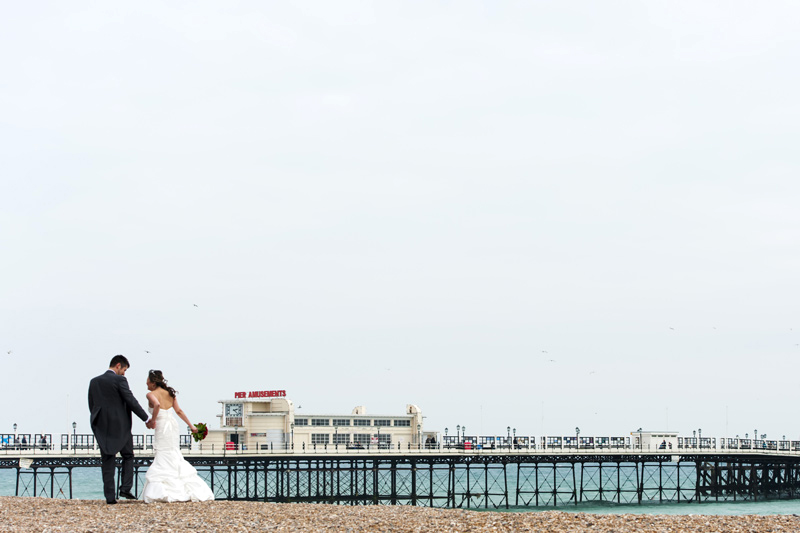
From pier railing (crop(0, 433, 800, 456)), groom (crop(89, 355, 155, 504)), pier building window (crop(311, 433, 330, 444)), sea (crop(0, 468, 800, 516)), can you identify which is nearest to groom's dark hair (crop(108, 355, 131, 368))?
groom (crop(89, 355, 155, 504))

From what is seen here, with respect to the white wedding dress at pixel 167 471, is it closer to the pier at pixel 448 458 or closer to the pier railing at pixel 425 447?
the pier at pixel 448 458

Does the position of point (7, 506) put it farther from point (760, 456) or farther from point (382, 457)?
point (760, 456)

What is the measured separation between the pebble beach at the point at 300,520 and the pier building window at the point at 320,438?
4814cm

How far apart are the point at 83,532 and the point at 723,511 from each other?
178 ft

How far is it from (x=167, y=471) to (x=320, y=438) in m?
49.2

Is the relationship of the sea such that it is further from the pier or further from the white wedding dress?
the white wedding dress

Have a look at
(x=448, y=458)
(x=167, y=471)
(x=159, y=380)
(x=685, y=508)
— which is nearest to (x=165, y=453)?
(x=167, y=471)

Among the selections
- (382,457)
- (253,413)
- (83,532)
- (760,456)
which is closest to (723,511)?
(760,456)

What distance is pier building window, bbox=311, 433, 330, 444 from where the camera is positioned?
6302cm

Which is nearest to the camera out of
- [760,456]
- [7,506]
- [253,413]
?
[7,506]

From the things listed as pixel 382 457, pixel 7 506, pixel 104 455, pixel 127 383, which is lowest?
pixel 382 457

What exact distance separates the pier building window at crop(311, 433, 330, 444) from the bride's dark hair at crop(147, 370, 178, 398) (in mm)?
49245

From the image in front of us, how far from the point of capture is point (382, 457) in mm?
60375

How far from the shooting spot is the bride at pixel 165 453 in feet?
48.2
